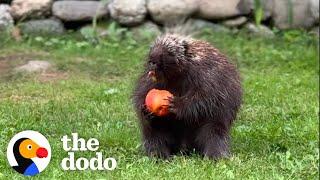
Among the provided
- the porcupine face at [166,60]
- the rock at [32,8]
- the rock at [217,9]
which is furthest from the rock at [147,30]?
the porcupine face at [166,60]

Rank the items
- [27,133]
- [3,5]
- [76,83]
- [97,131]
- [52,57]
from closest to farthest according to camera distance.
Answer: [27,133]
[97,131]
[76,83]
[52,57]
[3,5]

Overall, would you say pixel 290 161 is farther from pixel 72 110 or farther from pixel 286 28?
pixel 286 28

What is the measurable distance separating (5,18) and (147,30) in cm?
186

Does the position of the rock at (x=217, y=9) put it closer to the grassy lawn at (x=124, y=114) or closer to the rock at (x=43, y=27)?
the grassy lawn at (x=124, y=114)

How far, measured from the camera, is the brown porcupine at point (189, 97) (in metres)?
3.96

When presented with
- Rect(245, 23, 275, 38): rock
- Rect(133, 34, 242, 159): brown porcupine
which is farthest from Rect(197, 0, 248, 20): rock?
Rect(133, 34, 242, 159): brown porcupine

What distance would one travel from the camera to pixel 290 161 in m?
4.22

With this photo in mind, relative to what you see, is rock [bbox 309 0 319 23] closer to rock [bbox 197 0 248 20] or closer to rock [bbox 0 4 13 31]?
rock [bbox 197 0 248 20]

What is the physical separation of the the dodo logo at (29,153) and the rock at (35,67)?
1.66 metres

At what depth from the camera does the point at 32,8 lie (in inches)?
325

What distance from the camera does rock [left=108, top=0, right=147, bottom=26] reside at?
8547 mm

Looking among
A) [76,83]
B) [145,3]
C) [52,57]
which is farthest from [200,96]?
[145,3]

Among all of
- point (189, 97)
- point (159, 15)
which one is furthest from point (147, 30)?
point (189, 97)

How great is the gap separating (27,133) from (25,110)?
798mm
